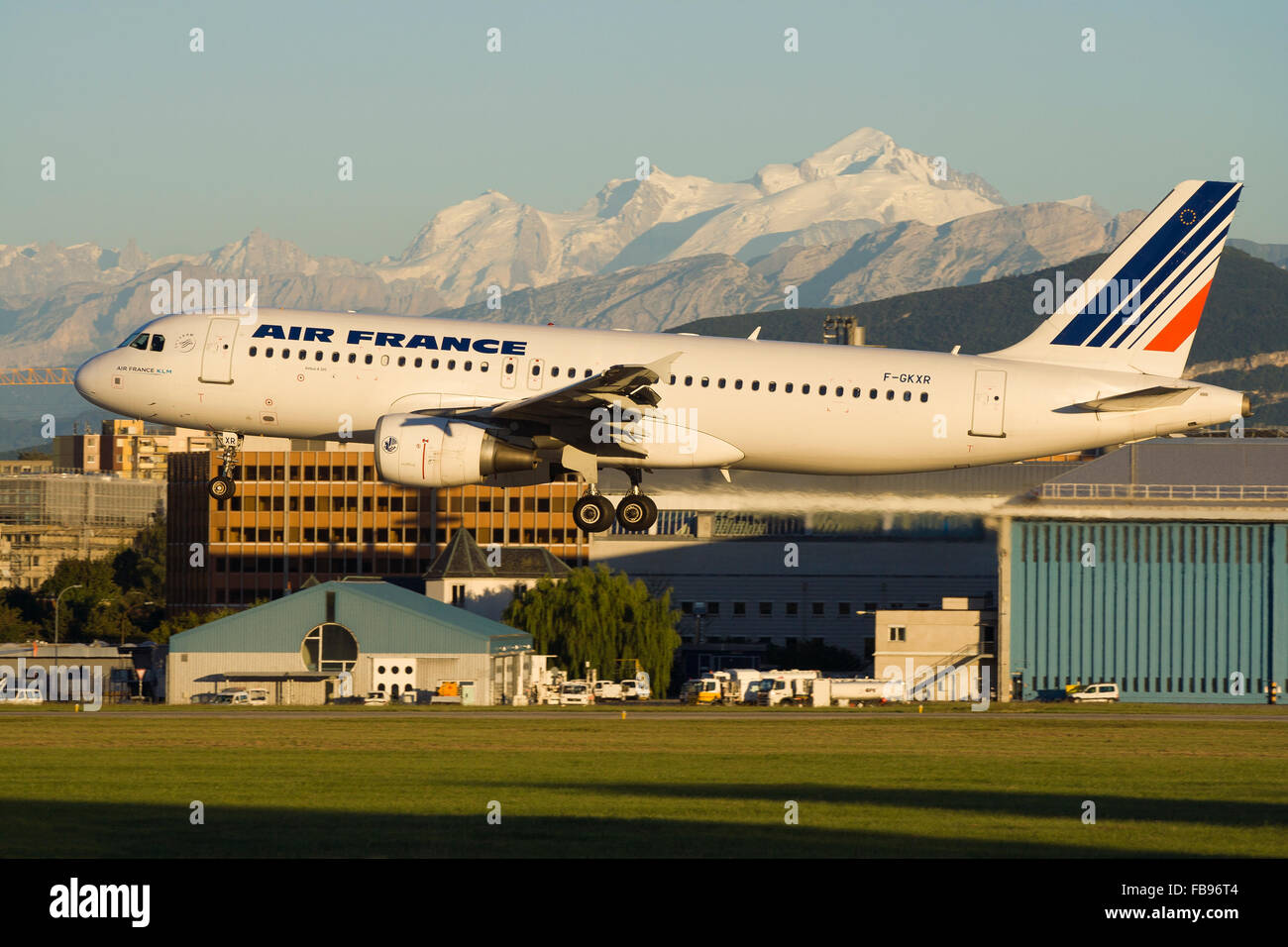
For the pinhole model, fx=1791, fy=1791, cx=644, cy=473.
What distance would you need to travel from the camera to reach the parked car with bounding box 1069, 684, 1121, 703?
115 meters

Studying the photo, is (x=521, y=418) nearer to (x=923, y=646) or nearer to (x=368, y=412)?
(x=368, y=412)

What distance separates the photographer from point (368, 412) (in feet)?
163

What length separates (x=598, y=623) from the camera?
133000 millimetres

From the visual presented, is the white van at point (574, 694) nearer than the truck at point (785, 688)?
Yes

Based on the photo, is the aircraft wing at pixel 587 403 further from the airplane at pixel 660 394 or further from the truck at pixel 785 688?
the truck at pixel 785 688

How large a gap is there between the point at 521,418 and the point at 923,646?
80.9 m

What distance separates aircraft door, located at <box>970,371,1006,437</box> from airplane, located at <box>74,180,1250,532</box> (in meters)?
0.05

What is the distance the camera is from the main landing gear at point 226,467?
170 ft

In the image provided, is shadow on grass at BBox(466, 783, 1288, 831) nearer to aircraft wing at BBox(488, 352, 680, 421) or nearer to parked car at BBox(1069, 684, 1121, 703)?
aircraft wing at BBox(488, 352, 680, 421)

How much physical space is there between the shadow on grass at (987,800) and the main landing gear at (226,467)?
11.9 m

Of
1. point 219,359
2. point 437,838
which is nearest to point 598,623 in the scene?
point 219,359

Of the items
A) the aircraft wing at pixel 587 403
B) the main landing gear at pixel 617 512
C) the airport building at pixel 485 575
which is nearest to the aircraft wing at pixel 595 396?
the aircraft wing at pixel 587 403

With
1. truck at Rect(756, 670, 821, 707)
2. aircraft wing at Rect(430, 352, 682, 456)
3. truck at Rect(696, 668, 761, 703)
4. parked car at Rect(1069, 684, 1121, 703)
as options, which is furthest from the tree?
aircraft wing at Rect(430, 352, 682, 456)

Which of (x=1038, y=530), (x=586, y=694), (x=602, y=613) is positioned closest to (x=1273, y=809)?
(x=586, y=694)
